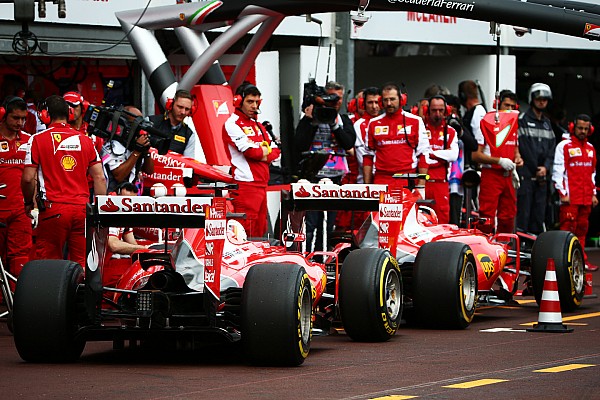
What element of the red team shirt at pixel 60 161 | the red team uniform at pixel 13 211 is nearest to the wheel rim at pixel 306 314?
the red team shirt at pixel 60 161

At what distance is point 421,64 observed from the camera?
78.7ft

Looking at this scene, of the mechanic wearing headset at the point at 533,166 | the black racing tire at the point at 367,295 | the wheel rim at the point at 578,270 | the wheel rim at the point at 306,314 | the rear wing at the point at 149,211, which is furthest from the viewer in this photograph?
the mechanic wearing headset at the point at 533,166

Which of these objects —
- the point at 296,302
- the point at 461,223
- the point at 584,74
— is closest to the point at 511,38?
the point at 584,74

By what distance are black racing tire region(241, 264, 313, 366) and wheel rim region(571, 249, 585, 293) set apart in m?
5.13

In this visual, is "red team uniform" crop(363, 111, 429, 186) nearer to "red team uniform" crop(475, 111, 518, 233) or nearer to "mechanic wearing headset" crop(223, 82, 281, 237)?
"red team uniform" crop(475, 111, 518, 233)

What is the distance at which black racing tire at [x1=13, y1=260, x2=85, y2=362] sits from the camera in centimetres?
948

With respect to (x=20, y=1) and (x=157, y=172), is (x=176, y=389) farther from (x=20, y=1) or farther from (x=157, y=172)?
(x=20, y=1)

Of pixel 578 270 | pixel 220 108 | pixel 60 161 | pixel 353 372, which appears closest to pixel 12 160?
pixel 60 161

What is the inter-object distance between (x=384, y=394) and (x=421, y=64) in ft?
53.3

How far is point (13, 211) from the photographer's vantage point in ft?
44.8

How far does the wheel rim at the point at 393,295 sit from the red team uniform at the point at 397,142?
444 centimetres

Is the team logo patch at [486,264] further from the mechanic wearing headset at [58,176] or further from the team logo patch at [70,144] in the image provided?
the team logo patch at [70,144]

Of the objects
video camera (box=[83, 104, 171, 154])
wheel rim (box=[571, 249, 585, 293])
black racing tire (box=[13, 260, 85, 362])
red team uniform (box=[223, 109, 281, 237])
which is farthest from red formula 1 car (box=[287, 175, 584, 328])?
black racing tire (box=[13, 260, 85, 362])

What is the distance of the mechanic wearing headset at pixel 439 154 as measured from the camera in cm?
1614
